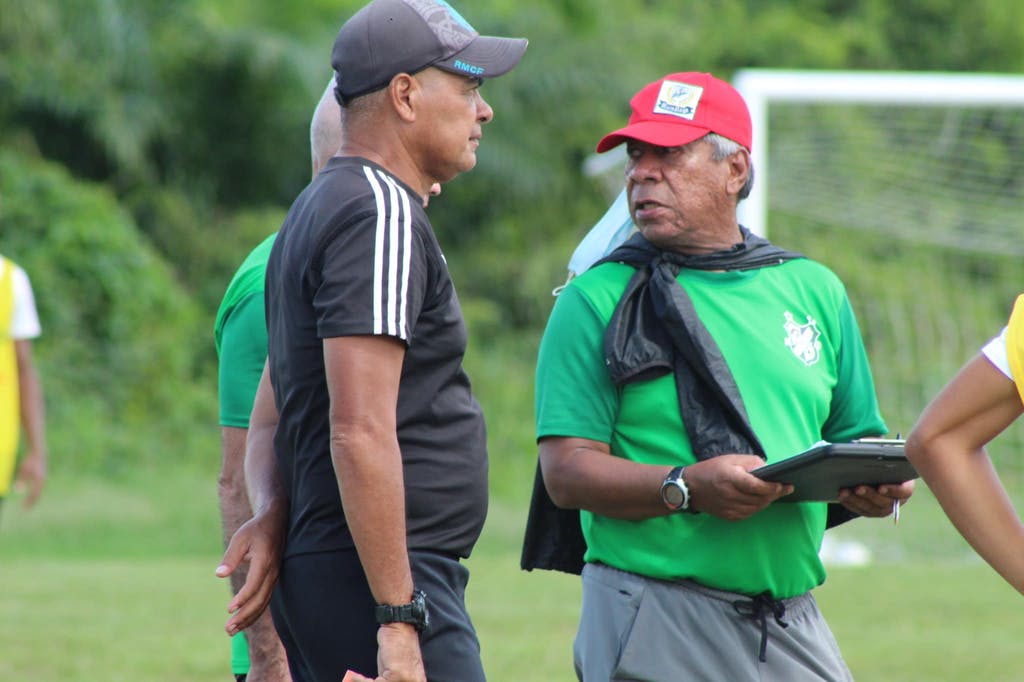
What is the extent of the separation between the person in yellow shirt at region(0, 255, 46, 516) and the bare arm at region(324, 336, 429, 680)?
4.54 metres

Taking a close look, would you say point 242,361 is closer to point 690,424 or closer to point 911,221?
point 690,424

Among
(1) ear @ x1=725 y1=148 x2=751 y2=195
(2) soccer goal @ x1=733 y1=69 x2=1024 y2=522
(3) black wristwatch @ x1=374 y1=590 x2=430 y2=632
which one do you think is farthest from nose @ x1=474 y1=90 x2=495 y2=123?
(2) soccer goal @ x1=733 y1=69 x2=1024 y2=522

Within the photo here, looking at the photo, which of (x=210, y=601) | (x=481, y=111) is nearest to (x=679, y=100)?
(x=481, y=111)

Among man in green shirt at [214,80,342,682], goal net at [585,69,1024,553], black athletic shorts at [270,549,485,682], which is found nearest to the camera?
black athletic shorts at [270,549,485,682]

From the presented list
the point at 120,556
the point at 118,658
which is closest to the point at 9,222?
the point at 120,556

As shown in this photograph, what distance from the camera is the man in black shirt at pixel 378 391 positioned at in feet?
9.07

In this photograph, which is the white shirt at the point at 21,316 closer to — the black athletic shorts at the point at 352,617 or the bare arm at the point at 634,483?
the bare arm at the point at 634,483

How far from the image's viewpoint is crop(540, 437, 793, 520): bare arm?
3.29m

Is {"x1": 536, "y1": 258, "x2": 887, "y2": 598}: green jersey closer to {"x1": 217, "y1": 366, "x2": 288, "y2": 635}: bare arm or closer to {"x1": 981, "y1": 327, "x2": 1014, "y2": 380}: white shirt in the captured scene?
Answer: {"x1": 217, "y1": 366, "x2": 288, "y2": 635}: bare arm

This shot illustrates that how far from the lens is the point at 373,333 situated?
9.00 ft

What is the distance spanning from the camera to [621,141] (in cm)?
381

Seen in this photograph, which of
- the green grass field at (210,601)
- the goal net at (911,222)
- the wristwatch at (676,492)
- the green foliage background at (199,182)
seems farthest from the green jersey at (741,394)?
the green foliage background at (199,182)

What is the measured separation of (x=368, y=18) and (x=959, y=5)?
73.1ft

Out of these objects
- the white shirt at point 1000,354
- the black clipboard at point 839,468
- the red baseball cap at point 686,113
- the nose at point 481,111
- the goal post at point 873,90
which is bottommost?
the black clipboard at point 839,468
